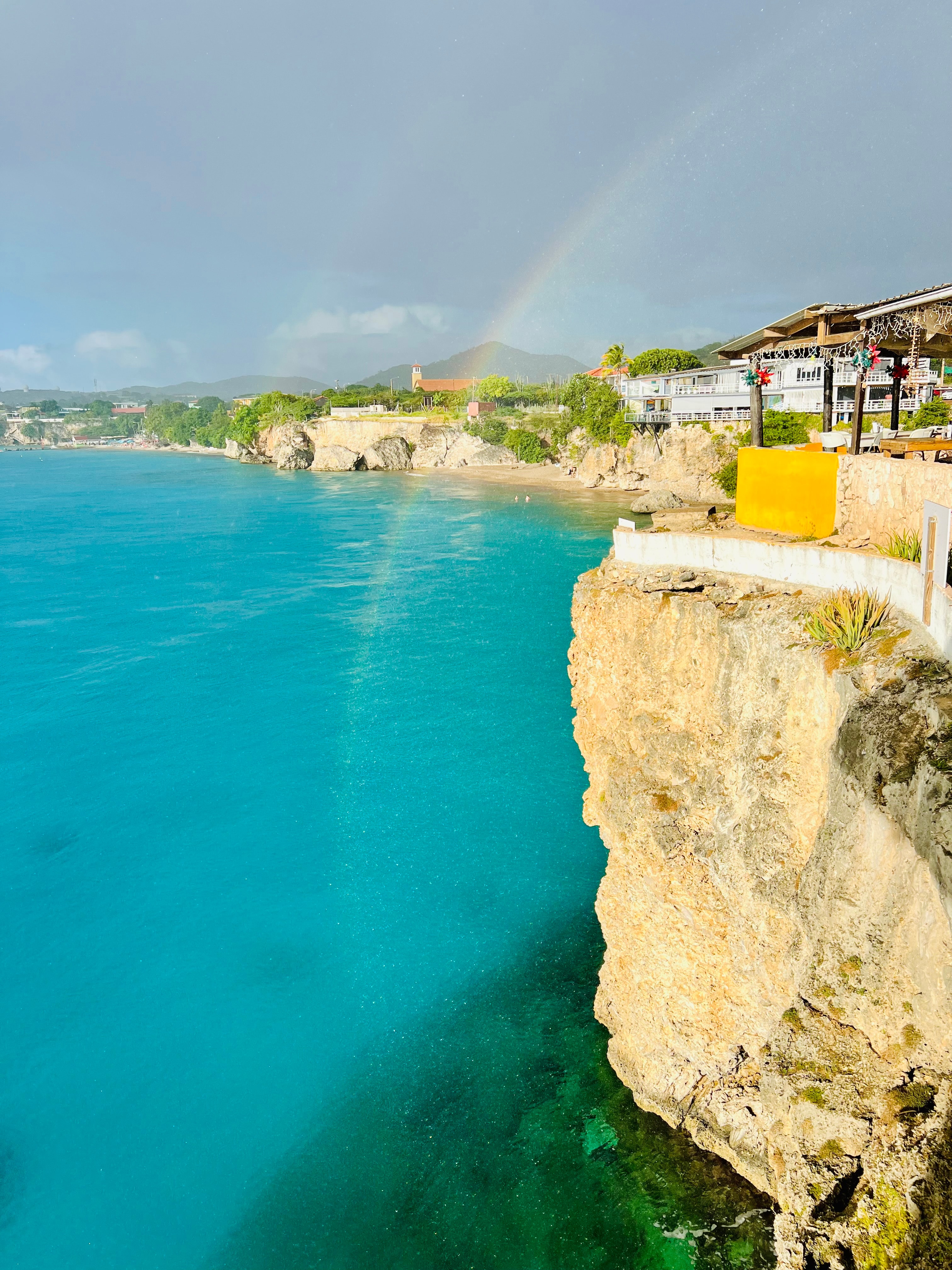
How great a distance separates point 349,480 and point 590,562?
83297mm

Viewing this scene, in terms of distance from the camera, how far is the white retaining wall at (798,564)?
11.4m

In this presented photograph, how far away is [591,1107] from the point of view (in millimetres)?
16719

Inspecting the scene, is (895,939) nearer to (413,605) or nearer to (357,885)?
(357,885)

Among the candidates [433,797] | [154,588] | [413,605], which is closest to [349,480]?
[154,588]

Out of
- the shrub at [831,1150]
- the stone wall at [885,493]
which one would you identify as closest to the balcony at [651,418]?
the stone wall at [885,493]

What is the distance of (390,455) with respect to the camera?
14950 cm

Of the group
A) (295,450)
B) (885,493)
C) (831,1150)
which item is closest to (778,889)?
(831,1150)

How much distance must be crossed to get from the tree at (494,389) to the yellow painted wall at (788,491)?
153m

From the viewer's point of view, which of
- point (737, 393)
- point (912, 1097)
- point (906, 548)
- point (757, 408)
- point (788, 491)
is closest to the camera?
point (912, 1097)

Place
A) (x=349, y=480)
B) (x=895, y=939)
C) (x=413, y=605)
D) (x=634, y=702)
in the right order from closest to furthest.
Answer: (x=895, y=939)
(x=634, y=702)
(x=413, y=605)
(x=349, y=480)

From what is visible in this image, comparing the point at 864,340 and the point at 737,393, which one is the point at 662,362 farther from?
the point at 864,340

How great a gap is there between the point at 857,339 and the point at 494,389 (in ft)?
506

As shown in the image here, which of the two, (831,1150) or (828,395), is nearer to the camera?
(831,1150)

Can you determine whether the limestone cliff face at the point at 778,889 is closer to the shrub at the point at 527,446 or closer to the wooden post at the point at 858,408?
the wooden post at the point at 858,408
